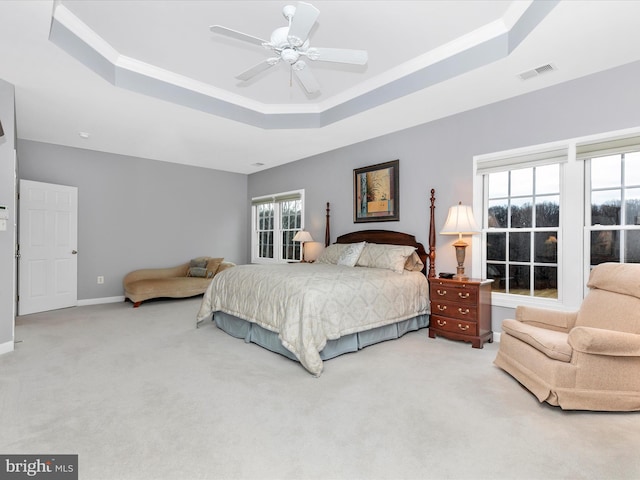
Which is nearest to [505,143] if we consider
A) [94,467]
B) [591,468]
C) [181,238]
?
[591,468]

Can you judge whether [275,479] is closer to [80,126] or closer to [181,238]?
[80,126]

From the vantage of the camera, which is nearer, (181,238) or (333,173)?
(333,173)

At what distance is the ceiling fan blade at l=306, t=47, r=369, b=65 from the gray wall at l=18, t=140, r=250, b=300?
486 cm

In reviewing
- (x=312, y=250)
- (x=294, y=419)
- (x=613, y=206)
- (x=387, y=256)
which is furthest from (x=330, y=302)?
(x=312, y=250)

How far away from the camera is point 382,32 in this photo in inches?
115

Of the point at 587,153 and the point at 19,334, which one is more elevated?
the point at 587,153

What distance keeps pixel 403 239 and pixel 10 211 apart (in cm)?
433

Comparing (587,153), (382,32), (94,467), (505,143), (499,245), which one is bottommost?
(94,467)

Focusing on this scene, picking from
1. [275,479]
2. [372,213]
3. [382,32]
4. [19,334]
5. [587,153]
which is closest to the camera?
[275,479]

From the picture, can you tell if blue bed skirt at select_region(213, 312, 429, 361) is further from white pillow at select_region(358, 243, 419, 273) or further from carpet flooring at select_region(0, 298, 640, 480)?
white pillow at select_region(358, 243, 419, 273)

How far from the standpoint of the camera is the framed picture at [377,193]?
4.73m

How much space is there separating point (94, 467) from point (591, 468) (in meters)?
2.39

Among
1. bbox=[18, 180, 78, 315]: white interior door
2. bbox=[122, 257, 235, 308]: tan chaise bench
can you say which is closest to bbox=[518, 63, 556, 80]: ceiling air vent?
bbox=[122, 257, 235, 308]: tan chaise bench

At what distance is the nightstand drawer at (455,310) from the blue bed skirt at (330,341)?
36cm
